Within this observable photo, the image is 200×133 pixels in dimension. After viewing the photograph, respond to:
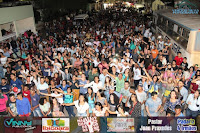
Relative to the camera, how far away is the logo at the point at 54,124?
501cm

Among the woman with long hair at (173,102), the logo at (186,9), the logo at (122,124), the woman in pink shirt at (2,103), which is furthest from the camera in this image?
the logo at (186,9)

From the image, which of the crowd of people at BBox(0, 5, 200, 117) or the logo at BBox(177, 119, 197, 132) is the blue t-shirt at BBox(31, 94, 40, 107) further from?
the logo at BBox(177, 119, 197, 132)

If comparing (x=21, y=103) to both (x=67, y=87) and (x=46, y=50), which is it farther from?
(x=46, y=50)

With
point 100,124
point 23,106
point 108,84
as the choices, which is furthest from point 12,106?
point 108,84

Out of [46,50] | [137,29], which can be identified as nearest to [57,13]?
[137,29]

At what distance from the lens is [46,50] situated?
10984 millimetres

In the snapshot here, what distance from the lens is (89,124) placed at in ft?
A: 16.7

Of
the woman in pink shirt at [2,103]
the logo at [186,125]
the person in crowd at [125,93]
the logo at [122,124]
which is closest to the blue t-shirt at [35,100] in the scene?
the woman in pink shirt at [2,103]

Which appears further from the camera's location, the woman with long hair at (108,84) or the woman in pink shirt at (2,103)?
the woman with long hair at (108,84)

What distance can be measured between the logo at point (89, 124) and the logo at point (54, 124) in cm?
36

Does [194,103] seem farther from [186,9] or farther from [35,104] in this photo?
[186,9]

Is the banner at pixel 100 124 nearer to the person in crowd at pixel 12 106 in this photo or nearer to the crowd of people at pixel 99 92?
the crowd of people at pixel 99 92

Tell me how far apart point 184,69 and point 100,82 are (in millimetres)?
3471

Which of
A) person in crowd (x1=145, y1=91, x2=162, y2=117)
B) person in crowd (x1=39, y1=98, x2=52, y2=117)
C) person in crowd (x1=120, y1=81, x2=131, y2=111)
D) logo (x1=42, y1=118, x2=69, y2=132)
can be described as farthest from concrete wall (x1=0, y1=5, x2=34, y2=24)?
person in crowd (x1=145, y1=91, x2=162, y2=117)
